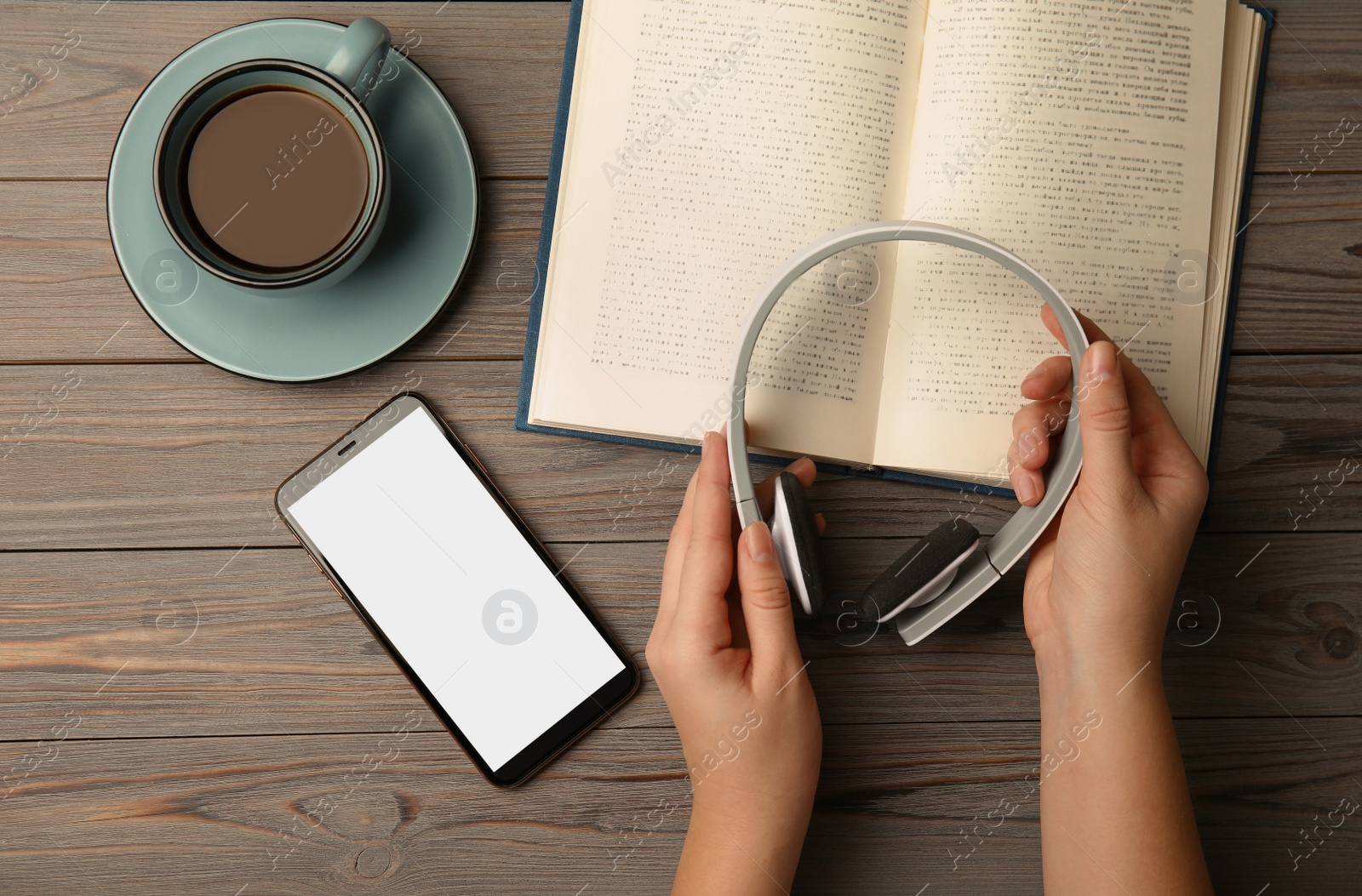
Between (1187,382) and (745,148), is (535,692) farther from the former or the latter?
(1187,382)

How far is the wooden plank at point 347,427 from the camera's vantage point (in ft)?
2.10

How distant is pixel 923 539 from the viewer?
0.58 meters

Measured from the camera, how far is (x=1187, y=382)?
0.63m

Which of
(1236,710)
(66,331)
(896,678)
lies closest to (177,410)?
(66,331)

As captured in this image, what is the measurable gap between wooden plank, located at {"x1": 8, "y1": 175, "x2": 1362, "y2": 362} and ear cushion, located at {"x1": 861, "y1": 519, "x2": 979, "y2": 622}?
12.0 inches

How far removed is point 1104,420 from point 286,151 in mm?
560

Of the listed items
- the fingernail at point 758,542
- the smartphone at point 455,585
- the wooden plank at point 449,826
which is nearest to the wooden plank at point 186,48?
the smartphone at point 455,585

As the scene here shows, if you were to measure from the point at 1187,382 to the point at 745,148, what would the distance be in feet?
1.27

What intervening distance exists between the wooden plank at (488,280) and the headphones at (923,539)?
0.22 m
